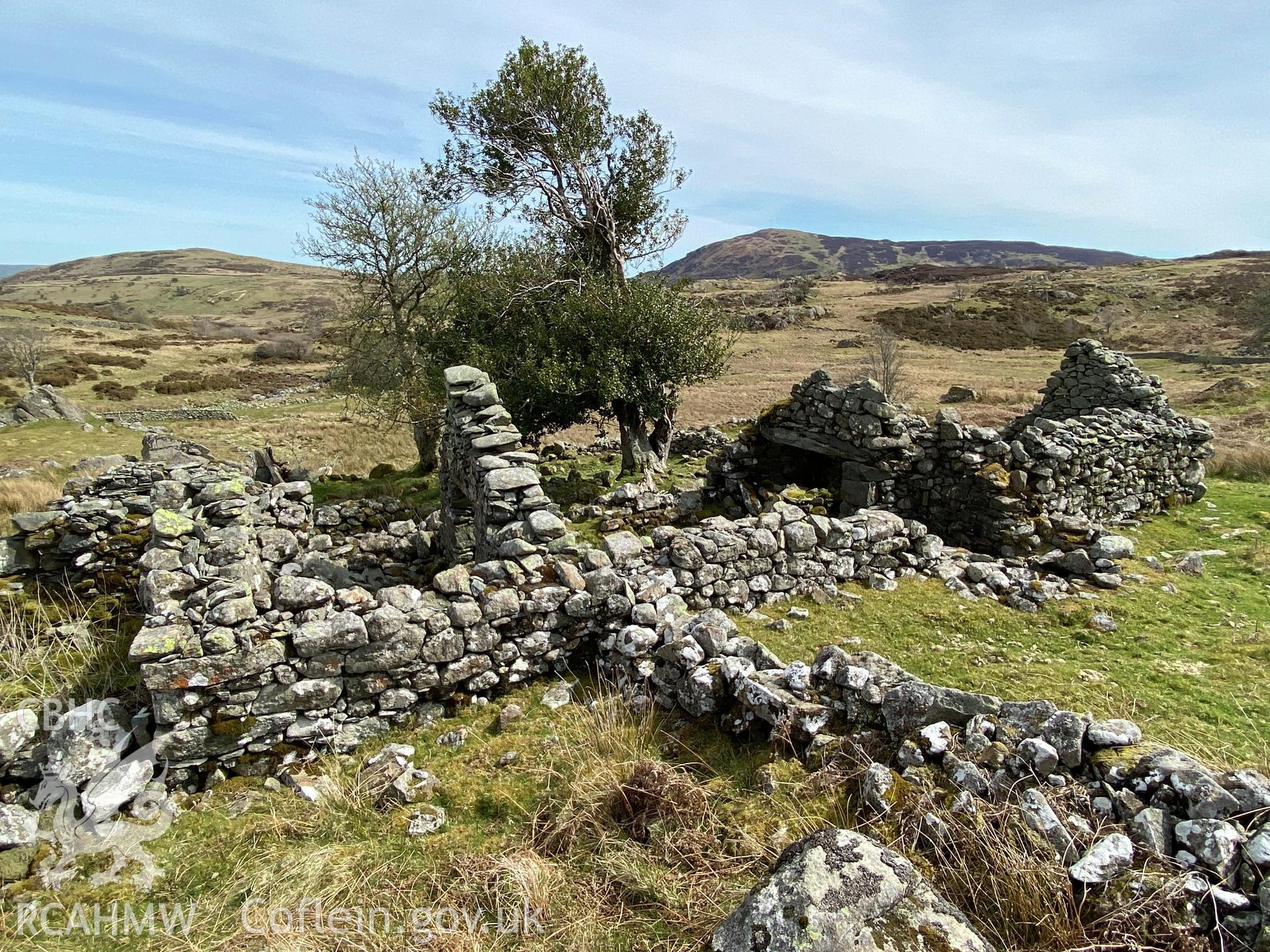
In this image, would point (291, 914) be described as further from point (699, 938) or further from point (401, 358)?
point (401, 358)

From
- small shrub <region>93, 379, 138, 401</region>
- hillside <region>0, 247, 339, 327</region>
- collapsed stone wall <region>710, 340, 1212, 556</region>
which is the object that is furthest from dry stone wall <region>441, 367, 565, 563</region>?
hillside <region>0, 247, 339, 327</region>

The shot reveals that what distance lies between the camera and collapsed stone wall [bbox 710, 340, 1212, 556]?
1213 centimetres

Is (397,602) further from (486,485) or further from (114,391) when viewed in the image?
(114,391)

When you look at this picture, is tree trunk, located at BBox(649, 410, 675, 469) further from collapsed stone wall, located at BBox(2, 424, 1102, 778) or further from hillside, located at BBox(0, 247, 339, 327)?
hillside, located at BBox(0, 247, 339, 327)

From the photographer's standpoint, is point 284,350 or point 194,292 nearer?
point 284,350

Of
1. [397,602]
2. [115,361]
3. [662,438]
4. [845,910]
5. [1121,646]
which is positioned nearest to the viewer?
[845,910]

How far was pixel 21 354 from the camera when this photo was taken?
42.9 metres

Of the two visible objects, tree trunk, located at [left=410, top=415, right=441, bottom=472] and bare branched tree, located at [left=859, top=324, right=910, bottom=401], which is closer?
tree trunk, located at [left=410, top=415, right=441, bottom=472]

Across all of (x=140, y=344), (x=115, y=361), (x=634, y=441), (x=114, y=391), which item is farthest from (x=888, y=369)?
(x=140, y=344)

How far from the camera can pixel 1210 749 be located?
4.84m

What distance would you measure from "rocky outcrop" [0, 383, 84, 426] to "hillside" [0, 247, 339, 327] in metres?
52.0

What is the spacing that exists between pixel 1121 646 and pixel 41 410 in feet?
128

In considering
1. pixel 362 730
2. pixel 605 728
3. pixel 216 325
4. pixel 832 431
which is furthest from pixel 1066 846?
pixel 216 325

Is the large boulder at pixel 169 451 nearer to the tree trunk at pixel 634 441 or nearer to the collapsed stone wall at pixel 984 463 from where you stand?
the tree trunk at pixel 634 441
